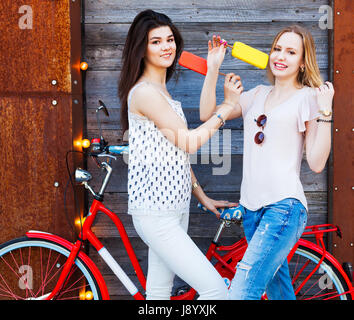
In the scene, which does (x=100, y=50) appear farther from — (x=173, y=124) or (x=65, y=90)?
(x=173, y=124)

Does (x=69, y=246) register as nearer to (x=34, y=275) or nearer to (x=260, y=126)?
(x=34, y=275)

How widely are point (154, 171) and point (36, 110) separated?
1.05m

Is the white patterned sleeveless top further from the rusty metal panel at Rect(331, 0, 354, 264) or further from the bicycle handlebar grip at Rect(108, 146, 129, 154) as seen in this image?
the rusty metal panel at Rect(331, 0, 354, 264)

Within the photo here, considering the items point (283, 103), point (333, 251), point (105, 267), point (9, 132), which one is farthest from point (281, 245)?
point (9, 132)

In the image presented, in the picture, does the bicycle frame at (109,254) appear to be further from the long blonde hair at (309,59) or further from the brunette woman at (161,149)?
the long blonde hair at (309,59)

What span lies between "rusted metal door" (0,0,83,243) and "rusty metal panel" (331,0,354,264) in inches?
62.8

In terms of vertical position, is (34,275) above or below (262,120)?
below

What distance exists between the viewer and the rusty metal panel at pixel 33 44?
2434 mm

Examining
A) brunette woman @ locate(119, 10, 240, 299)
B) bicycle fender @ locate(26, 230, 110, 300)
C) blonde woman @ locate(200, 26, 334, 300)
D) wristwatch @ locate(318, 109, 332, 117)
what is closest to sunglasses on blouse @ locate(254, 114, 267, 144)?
blonde woman @ locate(200, 26, 334, 300)

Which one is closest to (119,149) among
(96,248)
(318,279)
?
(96,248)

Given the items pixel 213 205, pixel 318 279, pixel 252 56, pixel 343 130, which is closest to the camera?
pixel 252 56

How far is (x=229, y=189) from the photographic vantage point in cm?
262

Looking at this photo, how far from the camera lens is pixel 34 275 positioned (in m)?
2.50

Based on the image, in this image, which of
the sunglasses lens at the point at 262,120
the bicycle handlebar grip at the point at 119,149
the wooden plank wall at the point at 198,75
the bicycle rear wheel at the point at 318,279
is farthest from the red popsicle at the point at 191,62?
the bicycle rear wheel at the point at 318,279
